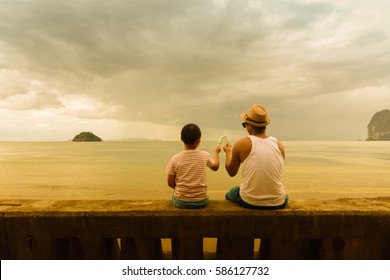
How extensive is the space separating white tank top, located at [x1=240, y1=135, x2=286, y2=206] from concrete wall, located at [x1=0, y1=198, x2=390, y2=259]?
0.19 meters

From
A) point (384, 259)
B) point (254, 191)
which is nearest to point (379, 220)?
point (384, 259)

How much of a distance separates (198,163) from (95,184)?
1556 cm

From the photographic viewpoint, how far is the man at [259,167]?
2729 millimetres

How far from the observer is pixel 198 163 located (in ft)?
9.67

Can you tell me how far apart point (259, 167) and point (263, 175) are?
0.34 ft

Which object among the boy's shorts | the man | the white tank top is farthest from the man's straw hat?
the boy's shorts

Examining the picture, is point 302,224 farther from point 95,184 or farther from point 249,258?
point 95,184

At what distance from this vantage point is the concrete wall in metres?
2.50

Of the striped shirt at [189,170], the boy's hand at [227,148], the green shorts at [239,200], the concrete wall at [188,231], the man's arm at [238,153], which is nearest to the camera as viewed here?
the concrete wall at [188,231]

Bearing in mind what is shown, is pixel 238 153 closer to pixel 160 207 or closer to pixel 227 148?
pixel 227 148

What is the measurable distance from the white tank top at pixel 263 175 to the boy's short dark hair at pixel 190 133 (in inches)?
25.4

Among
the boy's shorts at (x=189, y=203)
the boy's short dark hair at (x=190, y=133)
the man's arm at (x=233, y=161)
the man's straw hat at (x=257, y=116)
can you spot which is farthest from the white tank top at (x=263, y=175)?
the boy's short dark hair at (x=190, y=133)

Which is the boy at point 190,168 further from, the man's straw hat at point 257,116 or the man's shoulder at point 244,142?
the man's straw hat at point 257,116

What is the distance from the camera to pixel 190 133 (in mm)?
2902
